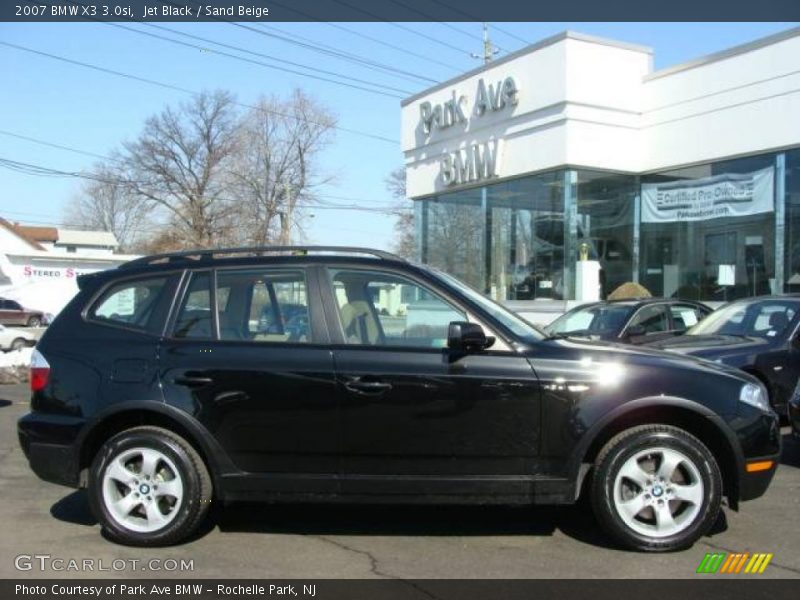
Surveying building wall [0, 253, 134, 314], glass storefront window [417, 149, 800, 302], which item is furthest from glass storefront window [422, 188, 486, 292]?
building wall [0, 253, 134, 314]

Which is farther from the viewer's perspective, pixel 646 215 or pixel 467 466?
pixel 646 215

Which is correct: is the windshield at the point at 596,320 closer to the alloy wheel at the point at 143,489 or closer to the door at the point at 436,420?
the door at the point at 436,420

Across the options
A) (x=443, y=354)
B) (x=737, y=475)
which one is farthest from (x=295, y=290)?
(x=737, y=475)

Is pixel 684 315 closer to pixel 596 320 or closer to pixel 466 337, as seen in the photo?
pixel 596 320

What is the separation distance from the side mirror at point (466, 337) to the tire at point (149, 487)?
1.74 m

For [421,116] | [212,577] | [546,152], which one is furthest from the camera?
[421,116]

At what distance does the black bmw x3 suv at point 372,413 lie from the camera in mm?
4637

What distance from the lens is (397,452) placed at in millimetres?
4656

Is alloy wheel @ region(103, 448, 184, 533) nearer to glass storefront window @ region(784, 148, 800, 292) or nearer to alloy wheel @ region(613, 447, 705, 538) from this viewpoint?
alloy wheel @ region(613, 447, 705, 538)

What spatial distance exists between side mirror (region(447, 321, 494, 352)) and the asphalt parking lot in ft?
4.09

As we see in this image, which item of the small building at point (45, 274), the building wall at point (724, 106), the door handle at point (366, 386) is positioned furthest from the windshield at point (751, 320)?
the small building at point (45, 274)

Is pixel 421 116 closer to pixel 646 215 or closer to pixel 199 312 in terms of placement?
pixel 646 215

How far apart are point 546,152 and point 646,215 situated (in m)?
2.76

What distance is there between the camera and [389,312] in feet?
16.8
